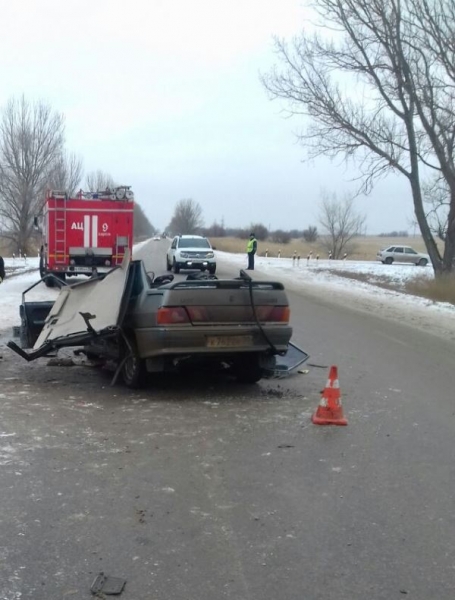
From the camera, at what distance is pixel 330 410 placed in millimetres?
6055

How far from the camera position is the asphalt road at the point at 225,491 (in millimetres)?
3297

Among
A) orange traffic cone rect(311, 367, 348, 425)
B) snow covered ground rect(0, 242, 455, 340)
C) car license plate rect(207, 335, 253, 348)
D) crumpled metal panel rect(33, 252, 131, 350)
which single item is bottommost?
snow covered ground rect(0, 242, 455, 340)

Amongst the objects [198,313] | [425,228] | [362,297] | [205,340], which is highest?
[425,228]

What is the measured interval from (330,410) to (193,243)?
25571 mm

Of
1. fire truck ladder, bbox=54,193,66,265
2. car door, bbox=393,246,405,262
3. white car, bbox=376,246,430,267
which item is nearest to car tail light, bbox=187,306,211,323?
fire truck ladder, bbox=54,193,66,265

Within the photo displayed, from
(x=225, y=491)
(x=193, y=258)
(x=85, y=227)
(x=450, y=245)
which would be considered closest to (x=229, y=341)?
(x=225, y=491)

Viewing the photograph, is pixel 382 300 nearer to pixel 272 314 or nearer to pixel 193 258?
pixel 193 258

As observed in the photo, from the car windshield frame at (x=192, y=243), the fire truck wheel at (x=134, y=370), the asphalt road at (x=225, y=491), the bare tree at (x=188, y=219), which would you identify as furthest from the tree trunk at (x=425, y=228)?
the bare tree at (x=188, y=219)

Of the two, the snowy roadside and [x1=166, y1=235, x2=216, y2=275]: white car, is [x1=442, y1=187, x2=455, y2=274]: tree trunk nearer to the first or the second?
the snowy roadside

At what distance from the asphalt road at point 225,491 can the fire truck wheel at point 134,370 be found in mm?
128

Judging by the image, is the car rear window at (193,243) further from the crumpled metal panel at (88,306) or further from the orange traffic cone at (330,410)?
the orange traffic cone at (330,410)

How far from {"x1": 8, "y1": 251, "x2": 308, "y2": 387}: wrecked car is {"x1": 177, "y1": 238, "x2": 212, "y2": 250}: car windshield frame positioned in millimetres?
23179

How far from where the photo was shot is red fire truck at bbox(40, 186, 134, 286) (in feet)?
67.0

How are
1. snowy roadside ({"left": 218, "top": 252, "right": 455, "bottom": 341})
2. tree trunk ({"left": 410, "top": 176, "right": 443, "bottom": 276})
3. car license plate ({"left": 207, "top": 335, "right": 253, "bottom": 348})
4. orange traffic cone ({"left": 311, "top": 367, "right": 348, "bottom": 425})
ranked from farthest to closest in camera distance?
tree trunk ({"left": 410, "top": 176, "right": 443, "bottom": 276})
snowy roadside ({"left": 218, "top": 252, "right": 455, "bottom": 341})
car license plate ({"left": 207, "top": 335, "right": 253, "bottom": 348})
orange traffic cone ({"left": 311, "top": 367, "right": 348, "bottom": 425})
